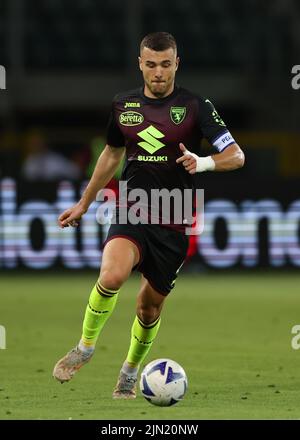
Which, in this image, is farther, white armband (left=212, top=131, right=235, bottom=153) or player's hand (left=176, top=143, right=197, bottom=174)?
white armband (left=212, top=131, right=235, bottom=153)

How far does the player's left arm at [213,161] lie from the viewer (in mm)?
Answer: 7008

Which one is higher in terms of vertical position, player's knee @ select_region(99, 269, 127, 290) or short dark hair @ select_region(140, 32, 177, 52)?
short dark hair @ select_region(140, 32, 177, 52)

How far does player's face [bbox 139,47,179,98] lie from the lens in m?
7.38

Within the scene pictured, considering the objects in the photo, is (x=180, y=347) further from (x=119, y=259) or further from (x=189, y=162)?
(x=189, y=162)

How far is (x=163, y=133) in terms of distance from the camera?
7457mm

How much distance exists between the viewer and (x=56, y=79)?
23422 millimetres

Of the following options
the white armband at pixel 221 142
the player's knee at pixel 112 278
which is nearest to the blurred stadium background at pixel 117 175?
the player's knee at pixel 112 278

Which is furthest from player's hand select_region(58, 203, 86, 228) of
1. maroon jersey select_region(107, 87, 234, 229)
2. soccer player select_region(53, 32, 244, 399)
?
maroon jersey select_region(107, 87, 234, 229)

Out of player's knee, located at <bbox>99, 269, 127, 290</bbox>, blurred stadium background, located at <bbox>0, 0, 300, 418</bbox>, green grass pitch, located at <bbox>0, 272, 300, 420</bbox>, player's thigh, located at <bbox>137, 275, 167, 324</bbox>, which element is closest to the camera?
green grass pitch, located at <bbox>0, 272, 300, 420</bbox>

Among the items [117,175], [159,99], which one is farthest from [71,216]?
[117,175]

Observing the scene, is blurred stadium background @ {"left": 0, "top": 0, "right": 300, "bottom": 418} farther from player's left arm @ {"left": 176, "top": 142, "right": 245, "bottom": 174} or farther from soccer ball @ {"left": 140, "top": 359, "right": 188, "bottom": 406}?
player's left arm @ {"left": 176, "top": 142, "right": 245, "bottom": 174}

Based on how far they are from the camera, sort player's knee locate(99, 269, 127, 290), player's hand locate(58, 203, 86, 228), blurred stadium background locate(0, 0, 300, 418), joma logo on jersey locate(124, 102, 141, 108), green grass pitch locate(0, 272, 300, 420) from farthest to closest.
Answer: blurred stadium background locate(0, 0, 300, 418), player's hand locate(58, 203, 86, 228), joma logo on jersey locate(124, 102, 141, 108), player's knee locate(99, 269, 127, 290), green grass pitch locate(0, 272, 300, 420)

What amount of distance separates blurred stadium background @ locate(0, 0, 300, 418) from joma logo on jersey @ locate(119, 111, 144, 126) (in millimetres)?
1713
